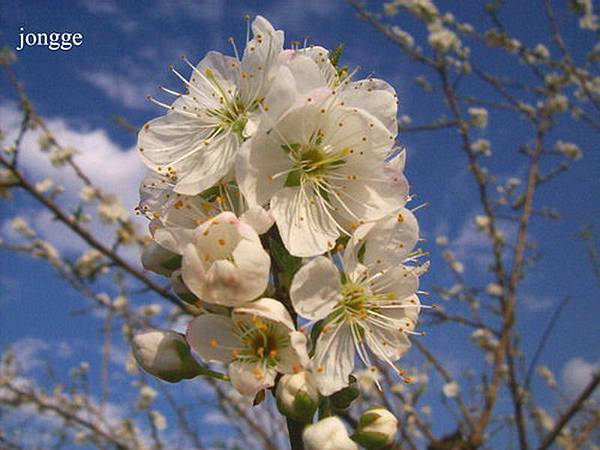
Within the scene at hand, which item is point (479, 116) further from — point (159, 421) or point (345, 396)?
point (345, 396)

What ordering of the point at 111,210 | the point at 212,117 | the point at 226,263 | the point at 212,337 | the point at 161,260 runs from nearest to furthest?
the point at 226,263 → the point at 212,337 → the point at 161,260 → the point at 212,117 → the point at 111,210

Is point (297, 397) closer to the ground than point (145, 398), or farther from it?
closer to the ground

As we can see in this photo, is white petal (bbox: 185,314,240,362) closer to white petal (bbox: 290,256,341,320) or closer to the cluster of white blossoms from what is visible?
the cluster of white blossoms

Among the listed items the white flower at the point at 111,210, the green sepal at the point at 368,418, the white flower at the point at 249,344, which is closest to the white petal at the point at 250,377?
the white flower at the point at 249,344

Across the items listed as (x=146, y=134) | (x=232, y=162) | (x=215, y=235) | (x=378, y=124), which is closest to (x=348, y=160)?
(x=378, y=124)

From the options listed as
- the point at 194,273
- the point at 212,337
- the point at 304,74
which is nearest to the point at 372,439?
the point at 212,337

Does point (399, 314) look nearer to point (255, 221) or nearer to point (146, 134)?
point (255, 221)
